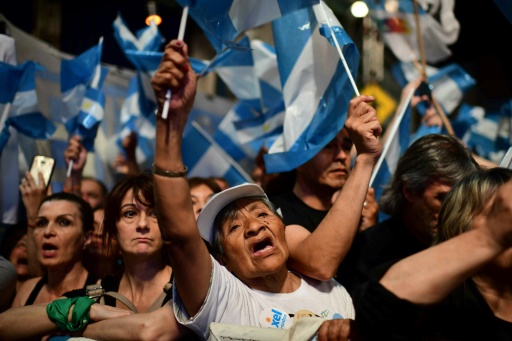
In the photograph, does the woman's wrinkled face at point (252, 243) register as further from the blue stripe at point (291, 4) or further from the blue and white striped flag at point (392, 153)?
the blue and white striped flag at point (392, 153)

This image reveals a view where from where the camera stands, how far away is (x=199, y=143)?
5273 mm

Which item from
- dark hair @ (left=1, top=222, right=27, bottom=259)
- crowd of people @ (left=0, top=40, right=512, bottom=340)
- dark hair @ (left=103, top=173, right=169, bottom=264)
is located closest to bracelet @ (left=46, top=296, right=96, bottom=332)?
crowd of people @ (left=0, top=40, right=512, bottom=340)

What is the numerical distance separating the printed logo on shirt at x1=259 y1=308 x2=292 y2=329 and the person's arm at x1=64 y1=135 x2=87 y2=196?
2.94 meters

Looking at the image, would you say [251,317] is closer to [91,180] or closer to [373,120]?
[373,120]

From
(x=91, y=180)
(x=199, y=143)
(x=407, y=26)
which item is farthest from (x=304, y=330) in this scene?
(x=407, y=26)

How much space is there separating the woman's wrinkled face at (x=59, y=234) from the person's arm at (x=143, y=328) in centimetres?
123

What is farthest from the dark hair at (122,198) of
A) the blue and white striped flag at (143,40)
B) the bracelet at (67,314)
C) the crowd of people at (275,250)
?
the blue and white striped flag at (143,40)

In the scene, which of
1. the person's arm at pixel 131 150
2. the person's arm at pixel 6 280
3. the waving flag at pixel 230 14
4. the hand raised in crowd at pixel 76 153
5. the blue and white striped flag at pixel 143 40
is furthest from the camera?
the blue and white striped flag at pixel 143 40

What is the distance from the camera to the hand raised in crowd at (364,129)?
304cm

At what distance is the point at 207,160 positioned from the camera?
5.27 meters

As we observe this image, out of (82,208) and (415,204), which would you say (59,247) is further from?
(415,204)

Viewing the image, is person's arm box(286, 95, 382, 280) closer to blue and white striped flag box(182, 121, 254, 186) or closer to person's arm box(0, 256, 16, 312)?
person's arm box(0, 256, 16, 312)

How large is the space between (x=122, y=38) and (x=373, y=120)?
3803 millimetres

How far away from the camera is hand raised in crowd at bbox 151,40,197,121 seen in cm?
226
